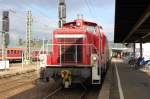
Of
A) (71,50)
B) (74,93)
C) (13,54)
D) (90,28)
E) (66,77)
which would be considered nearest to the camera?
(66,77)

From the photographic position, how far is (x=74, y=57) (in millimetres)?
17000

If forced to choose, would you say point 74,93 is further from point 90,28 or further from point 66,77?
point 90,28

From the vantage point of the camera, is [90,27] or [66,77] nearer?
[66,77]

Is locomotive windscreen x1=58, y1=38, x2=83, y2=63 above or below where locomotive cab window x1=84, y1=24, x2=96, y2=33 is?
below

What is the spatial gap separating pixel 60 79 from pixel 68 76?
2.04 ft

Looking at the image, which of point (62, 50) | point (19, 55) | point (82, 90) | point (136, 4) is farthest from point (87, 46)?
point (19, 55)

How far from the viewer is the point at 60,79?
15992mm

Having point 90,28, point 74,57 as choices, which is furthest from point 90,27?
point 74,57

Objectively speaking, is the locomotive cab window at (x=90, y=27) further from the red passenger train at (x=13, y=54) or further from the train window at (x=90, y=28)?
the red passenger train at (x=13, y=54)

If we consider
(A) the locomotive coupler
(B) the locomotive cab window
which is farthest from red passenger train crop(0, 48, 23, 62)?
(A) the locomotive coupler

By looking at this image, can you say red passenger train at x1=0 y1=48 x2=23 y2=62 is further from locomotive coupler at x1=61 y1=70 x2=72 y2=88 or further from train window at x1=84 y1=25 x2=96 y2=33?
Result: locomotive coupler at x1=61 y1=70 x2=72 y2=88

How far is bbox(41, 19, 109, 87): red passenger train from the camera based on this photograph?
51.6 feet

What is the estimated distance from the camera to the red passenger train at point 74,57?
1574cm

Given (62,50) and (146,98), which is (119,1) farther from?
(146,98)
